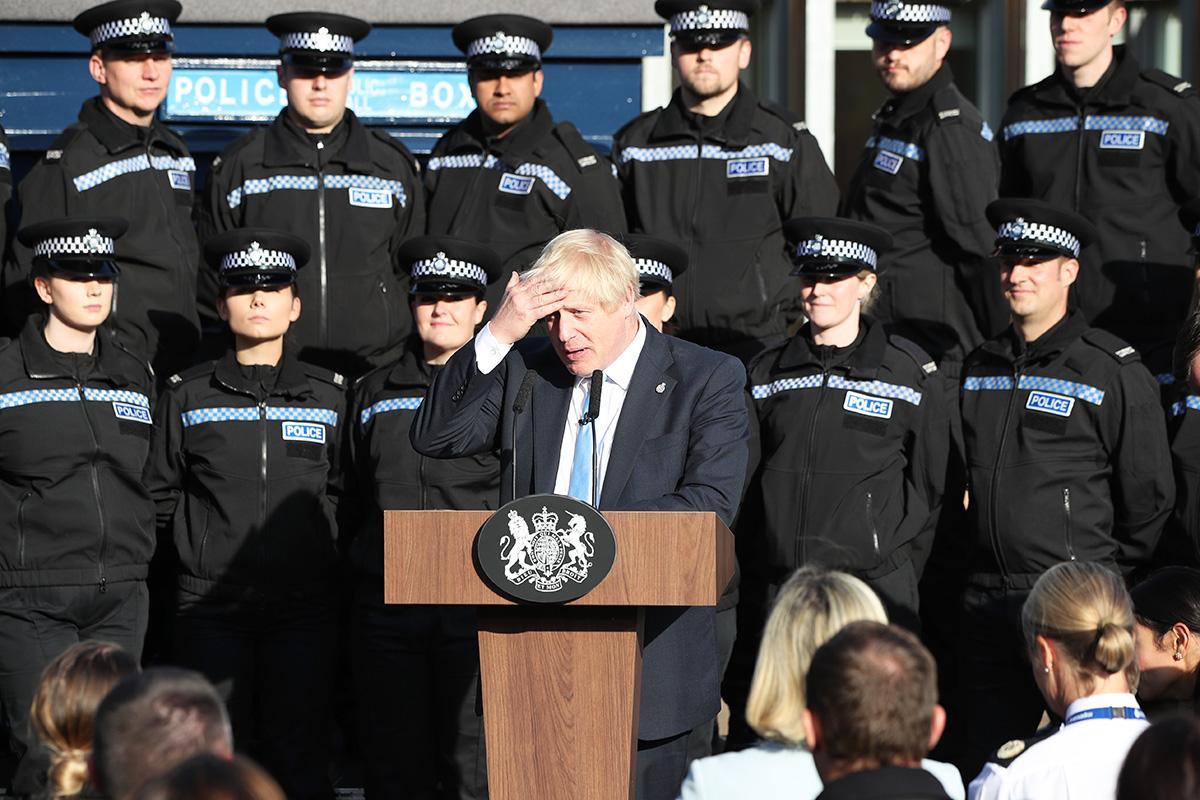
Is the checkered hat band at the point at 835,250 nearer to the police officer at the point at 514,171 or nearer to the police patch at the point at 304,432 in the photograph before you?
the police officer at the point at 514,171

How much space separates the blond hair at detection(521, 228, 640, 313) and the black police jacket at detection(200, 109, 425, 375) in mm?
2966

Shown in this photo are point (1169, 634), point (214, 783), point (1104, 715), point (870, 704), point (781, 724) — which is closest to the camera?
point (214, 783)

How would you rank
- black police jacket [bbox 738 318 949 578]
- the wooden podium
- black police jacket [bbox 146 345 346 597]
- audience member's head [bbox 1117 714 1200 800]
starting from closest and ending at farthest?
1. audience member's head [bbox 1117 714 1200 800]
2. the wooden podium
3. black police jacket [bbox 738 318 949 578]
4. black police jacket [bbox 146 345 346 597]

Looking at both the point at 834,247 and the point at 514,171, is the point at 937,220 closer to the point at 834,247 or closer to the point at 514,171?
the point at 834,247

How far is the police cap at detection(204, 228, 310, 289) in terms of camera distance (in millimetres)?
6891

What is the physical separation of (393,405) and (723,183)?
179 centimetres

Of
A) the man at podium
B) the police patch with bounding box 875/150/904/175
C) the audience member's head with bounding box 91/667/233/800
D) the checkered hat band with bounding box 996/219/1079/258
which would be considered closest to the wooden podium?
the man at podium

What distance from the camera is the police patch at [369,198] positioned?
754 cm

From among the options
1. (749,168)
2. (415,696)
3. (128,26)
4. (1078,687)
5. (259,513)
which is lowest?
(415,696)

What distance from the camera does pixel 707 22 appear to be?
299 inches

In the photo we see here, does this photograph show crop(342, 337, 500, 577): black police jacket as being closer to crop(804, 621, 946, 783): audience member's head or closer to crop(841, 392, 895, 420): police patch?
crop(841, 392, 895, 420): police patch

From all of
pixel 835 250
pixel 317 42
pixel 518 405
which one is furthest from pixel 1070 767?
pixel 317 42

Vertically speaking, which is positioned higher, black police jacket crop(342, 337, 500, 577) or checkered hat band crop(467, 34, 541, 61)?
checkered hat band crop(467, 34, 541, 61)

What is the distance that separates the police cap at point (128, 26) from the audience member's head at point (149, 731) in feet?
16.7
